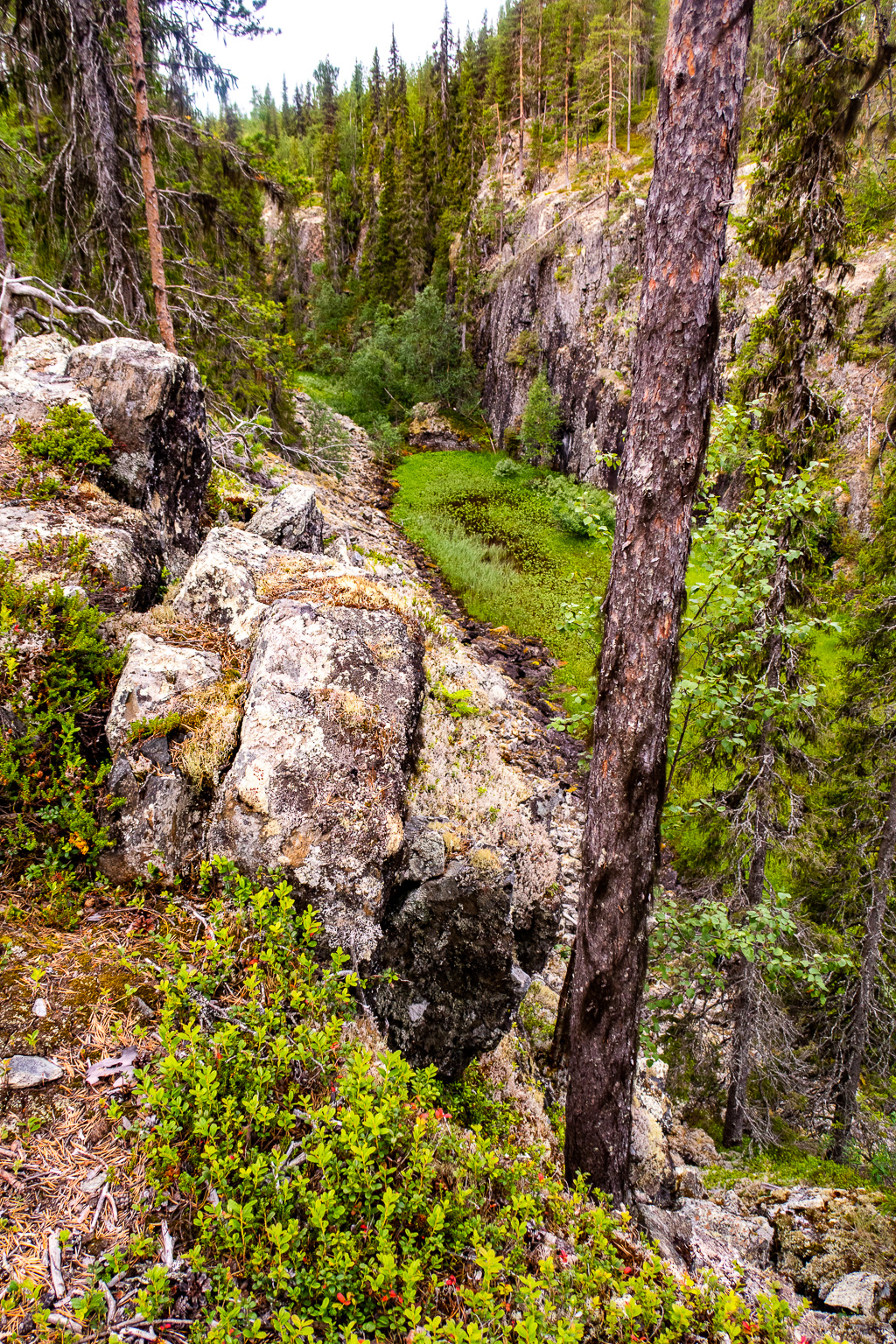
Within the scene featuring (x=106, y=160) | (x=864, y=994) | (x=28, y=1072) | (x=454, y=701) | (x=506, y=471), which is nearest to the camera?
(x=28, y=1072)

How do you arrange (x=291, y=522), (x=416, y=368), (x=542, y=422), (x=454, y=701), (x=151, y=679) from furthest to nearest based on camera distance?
(x=416, y=368) → (x=542, y=422) → (x=291, y=522) → (x=454, y=701) → (x=151, y=679)

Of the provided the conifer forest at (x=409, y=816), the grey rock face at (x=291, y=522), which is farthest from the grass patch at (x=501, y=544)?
the grey rock face at (x=291, y=522)

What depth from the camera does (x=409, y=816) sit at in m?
3.75

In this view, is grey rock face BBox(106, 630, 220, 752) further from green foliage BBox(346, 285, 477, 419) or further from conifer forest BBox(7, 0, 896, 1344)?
green foliage BBox(346, 285, 477, 419)

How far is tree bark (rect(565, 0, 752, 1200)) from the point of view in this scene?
9.62 ft

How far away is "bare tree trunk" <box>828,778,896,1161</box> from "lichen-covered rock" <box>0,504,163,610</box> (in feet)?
26.2

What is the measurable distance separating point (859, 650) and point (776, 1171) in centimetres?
593

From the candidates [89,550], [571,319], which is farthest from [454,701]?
[571,319]

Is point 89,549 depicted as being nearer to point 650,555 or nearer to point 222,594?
point 222,594

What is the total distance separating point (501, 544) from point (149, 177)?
1549 cm

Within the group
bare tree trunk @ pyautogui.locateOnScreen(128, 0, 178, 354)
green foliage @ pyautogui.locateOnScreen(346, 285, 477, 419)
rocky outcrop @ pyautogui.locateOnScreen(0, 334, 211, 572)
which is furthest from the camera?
green foliage @ pyautogui.locateOnScreen(346, 285, 477, 419)

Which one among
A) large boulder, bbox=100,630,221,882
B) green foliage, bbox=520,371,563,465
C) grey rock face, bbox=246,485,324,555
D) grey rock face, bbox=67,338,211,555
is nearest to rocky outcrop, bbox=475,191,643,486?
green foliage, bbox=520,371,563,465

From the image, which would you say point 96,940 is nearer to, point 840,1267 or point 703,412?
→ point 703,412

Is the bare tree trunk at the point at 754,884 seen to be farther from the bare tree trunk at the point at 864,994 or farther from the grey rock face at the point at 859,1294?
the grey rock face at the point at 859,1294
